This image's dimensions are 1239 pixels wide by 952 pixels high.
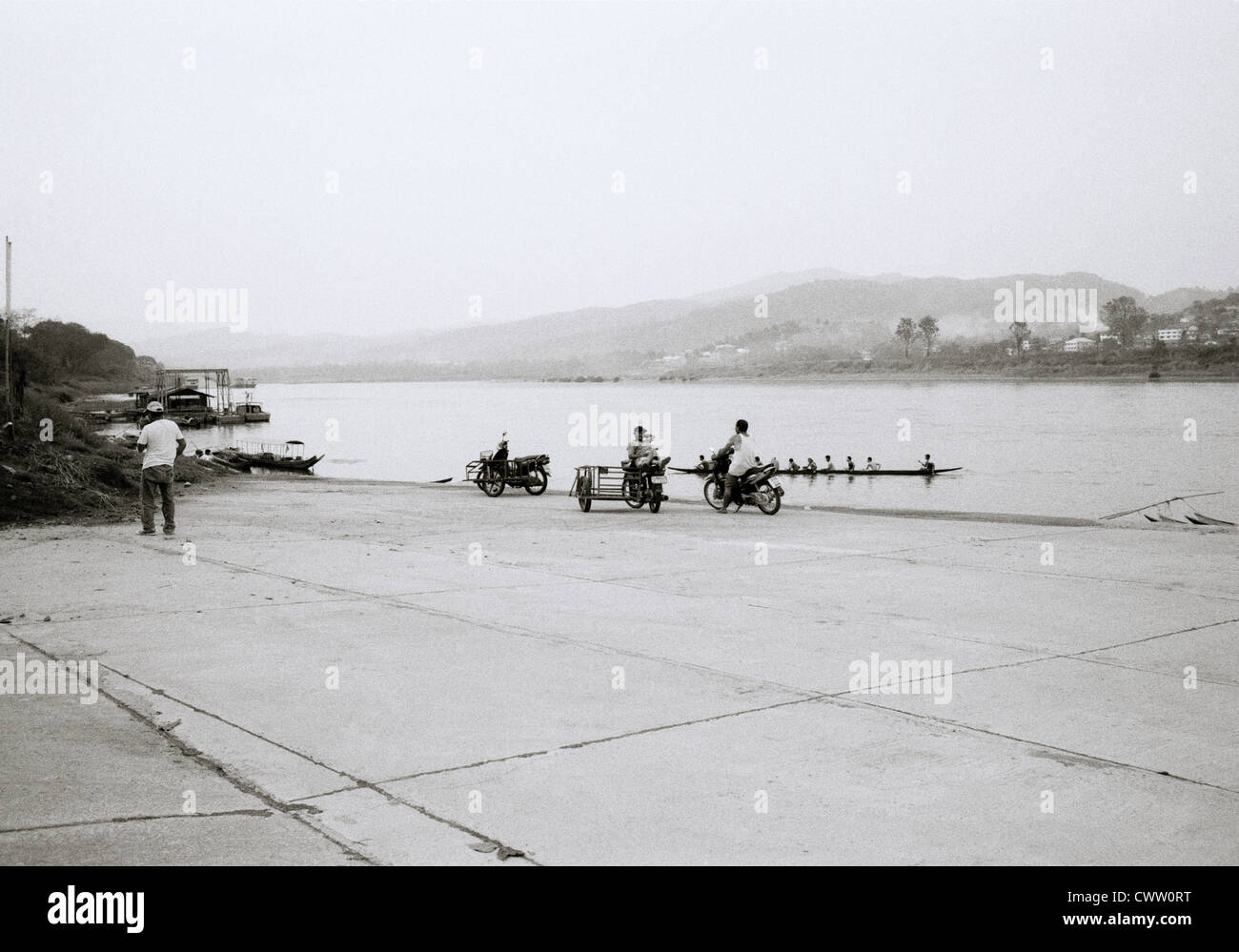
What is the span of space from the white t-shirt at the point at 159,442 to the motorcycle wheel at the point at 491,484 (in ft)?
34.6

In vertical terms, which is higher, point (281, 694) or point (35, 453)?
point (35, 453)

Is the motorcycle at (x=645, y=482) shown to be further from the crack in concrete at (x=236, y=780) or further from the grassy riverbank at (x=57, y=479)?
the crack in concrete at (x=236, y=780)

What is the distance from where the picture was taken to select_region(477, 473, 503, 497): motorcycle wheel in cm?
2603

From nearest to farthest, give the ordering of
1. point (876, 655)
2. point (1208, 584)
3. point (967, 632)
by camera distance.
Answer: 1. point (876, 655)
2. point (967, 632)
3. point (1208, 584)

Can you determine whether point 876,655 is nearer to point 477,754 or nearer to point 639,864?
point 477,754

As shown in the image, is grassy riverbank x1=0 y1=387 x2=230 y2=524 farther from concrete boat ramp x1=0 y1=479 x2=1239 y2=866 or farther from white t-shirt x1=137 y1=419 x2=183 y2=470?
concrete boat ramp x1=0 y1=479 x2=1239 y2=866

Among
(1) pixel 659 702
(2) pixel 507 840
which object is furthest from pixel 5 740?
(1) pixel 659 702

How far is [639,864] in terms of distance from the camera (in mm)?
4328

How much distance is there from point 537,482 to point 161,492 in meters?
11.7

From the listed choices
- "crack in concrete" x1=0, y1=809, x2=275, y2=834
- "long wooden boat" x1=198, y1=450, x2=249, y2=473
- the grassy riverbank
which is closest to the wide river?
Result: "long wooden boat" x1=198, y1=450, x2=249, y2=473

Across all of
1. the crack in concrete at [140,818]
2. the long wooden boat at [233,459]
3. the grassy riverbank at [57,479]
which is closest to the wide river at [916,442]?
the long wooden boat at [233,459]

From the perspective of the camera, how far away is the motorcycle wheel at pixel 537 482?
26469 millimetres

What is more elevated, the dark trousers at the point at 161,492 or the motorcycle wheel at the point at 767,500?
the dark trousers at the point at 161,492

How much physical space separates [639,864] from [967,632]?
5443mm
